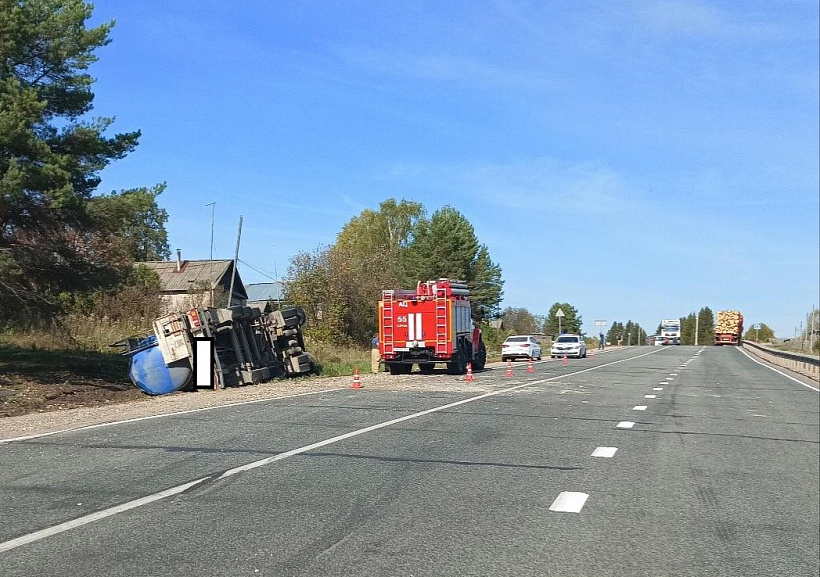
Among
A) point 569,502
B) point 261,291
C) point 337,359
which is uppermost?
point 261,291

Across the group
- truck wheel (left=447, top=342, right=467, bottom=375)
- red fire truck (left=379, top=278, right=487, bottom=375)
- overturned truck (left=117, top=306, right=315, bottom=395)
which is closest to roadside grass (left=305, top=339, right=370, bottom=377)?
red fire truck (left=379, top=278, right=487, bottom=375)

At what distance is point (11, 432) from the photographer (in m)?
12.0

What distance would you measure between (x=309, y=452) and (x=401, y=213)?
67126 millimetres

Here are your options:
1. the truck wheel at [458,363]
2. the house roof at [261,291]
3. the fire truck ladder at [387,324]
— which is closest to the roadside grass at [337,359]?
the fire truck ladder at [387,324]

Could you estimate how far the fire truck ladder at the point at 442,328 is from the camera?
26.6 meters

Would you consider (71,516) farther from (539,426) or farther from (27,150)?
(27,150)

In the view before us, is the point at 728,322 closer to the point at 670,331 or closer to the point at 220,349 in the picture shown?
the point at 670,331

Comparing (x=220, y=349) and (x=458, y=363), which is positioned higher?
(x=220, y=349)

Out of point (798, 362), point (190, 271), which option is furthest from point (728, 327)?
point (190, 271)

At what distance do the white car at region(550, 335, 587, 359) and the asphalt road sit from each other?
114 feet

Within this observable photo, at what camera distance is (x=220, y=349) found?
22016mm

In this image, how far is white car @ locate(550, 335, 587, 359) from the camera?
1903 inches

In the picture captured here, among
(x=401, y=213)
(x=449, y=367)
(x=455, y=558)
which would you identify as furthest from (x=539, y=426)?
(x=401, y=213)

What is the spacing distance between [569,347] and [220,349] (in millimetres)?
30298
